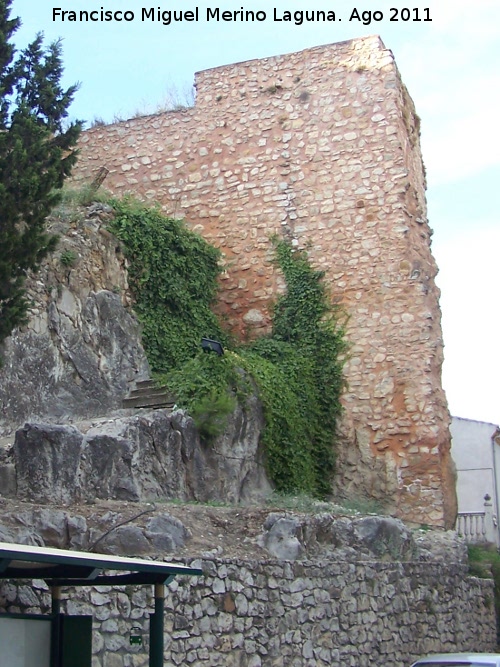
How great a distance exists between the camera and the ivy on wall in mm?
13508

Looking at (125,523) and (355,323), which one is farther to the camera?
(355,323)

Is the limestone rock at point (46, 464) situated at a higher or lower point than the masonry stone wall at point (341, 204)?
lower

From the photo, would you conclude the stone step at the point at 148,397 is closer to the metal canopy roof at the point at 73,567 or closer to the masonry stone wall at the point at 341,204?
the masonry stone wall at the point at 341,204

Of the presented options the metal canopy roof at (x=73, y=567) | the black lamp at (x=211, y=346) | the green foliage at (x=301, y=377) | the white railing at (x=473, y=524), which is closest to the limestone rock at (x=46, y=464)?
the black lamp at (x=211, y=346)

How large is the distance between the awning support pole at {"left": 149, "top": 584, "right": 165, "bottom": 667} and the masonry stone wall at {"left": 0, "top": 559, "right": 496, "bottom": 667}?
126 cm

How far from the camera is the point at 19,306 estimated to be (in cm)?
841

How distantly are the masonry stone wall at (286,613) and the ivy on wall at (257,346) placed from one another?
2.82 meters

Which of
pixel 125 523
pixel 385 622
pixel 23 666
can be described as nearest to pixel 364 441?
pixel 385 622

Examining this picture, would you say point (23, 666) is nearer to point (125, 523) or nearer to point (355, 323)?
point (125, 523)

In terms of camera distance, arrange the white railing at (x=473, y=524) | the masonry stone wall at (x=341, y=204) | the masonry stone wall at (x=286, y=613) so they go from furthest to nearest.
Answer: the white railing at (x=473, y=524) < the masonry stone wall at (x=341, y=204) < the masonry stone wall at (x=286, y=613)

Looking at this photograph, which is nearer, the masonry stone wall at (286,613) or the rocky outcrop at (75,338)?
the masonry stone wall at (286,613)

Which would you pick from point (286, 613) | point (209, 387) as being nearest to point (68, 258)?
point (209, 387)

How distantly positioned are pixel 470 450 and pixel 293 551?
15355mm

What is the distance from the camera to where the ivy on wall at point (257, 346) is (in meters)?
13.5
